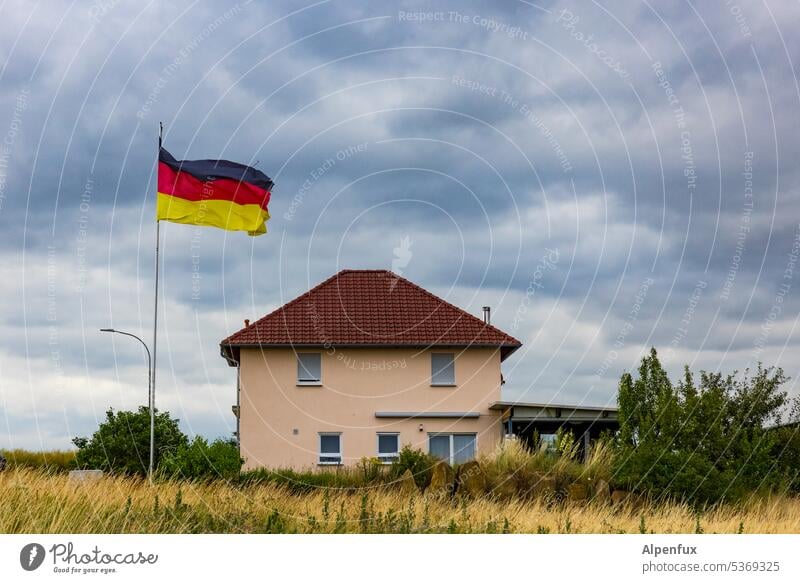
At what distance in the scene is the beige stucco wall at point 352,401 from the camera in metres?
32.4

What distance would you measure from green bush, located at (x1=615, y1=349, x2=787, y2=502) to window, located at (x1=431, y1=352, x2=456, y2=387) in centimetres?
978

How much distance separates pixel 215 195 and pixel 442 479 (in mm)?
7025

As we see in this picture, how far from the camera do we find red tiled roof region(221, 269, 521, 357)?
32750 mm

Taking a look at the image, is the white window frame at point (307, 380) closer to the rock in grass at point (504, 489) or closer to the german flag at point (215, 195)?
the german flag at point (215, 195)

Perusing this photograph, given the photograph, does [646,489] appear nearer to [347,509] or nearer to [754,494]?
[754,494]

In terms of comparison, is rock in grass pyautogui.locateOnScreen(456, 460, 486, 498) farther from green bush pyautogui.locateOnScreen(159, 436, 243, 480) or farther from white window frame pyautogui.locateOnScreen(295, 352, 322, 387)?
white window frame pyautogui.locateOnScreen(295, 352, 322, 387)

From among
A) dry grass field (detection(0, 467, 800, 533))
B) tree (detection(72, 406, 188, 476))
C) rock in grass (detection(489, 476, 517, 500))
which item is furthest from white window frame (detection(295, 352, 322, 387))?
dry grass field (detection(0, 467, 800, 533))

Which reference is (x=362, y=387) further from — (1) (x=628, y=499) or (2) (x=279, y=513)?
(2) (x=279, y=513)

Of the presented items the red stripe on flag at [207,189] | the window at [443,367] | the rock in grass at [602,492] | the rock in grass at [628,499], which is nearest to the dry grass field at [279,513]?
the rock in grass at [628,499]

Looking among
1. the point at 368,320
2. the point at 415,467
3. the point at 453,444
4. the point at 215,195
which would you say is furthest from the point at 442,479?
the point at 368,320

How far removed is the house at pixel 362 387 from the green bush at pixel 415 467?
11.8 m

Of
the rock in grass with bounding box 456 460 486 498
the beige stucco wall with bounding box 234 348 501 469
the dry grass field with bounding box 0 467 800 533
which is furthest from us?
the beige stucco wall with bounding box 234 348 501 469
